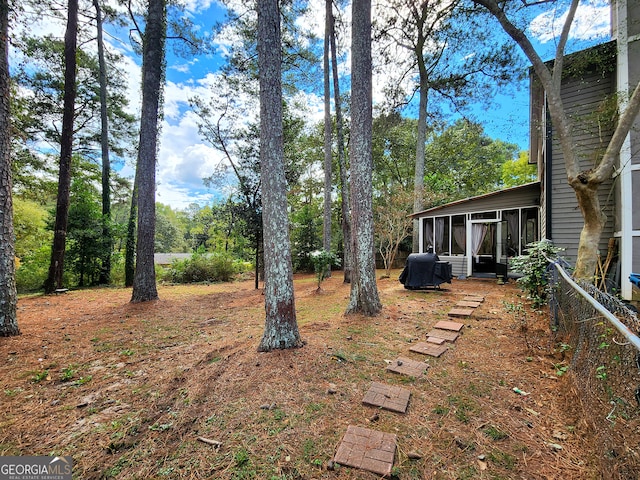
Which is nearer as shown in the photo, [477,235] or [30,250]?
[477,235]

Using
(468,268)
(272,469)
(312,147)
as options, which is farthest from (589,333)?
(312,147)

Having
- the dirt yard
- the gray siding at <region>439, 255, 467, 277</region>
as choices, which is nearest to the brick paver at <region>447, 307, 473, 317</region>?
the dirt yard

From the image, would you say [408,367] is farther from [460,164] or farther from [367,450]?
[460,164]

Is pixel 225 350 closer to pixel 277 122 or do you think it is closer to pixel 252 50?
pixel 277 122

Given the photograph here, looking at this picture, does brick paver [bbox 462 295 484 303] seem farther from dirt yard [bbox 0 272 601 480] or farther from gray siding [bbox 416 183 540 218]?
gray siding [bbox 416 183 540 218]

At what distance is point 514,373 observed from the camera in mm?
2559

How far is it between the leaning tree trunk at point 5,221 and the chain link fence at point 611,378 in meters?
6.11

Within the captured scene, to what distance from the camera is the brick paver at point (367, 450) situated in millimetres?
1497

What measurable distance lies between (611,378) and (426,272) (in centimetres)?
532

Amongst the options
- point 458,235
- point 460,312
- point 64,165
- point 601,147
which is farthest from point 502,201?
point 64,165

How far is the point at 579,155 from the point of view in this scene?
5.55 m

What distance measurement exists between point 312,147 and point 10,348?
1422 centimetres

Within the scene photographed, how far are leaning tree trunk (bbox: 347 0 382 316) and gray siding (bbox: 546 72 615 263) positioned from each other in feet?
15.0

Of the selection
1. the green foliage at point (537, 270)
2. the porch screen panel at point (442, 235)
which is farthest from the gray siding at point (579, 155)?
the porch screen panel at point (442, 235)
